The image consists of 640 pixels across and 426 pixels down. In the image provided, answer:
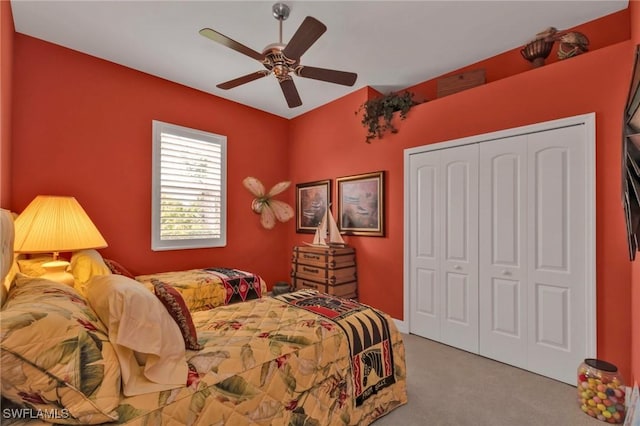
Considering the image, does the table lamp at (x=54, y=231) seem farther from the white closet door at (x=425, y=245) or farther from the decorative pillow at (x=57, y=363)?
the white closet door at (x=425, y=245)

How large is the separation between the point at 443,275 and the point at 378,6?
2.62 meters

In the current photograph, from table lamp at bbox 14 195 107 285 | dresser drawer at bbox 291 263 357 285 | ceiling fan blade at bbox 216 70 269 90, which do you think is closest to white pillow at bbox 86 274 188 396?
table lamp at bbox 14 195 107 285

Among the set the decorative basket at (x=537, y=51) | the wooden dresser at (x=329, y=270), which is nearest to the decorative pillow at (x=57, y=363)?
the wooden dresser at (x=329, y=270)

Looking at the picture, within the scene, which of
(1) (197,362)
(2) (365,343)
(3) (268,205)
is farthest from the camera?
(3) (268,205)

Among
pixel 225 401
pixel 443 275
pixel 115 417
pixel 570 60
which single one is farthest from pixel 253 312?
pixel 570 60

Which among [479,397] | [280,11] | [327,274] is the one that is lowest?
[479,397]

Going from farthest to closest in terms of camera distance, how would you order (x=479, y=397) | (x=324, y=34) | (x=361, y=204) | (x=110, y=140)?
(x=361, y=204) < (x=110, y=140) < (x=324, y=34) < (x=479, y=397)

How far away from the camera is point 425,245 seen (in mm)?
3338

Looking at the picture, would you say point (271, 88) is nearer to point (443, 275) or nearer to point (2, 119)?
point (2, 119)

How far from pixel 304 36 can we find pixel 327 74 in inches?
20.4

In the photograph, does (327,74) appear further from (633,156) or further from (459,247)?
(459,247)

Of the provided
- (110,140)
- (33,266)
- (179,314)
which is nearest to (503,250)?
(179,314)

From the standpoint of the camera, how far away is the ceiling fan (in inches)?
76.7

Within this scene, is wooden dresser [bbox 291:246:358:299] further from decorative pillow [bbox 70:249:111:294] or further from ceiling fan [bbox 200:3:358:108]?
decorative pillow [bbox 70:249:111:294]
